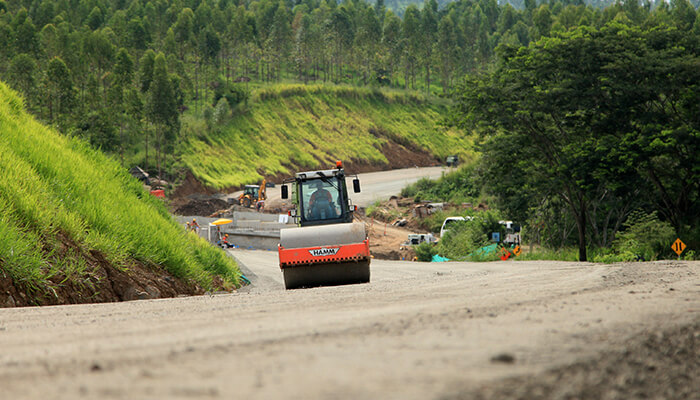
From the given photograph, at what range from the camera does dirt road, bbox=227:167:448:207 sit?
74500mm

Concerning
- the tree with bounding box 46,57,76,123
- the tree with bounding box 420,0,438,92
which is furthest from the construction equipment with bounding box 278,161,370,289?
the tree with bounding box 420,0,438,92

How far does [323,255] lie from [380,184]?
7257cm

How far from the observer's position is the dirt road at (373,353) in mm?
3475

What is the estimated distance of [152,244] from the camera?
48.1 feet

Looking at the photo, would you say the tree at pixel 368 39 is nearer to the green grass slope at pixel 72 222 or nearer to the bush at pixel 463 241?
the bush at pixel 463 241

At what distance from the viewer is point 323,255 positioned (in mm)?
14883

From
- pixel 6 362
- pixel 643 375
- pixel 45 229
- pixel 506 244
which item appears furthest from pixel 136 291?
pixel 506 244

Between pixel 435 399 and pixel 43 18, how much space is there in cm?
12006

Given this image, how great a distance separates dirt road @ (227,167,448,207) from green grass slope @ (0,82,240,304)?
49921 millimetres

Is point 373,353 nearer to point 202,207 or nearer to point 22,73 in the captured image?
point 202,207

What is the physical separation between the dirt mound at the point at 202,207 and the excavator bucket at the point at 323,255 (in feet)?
159

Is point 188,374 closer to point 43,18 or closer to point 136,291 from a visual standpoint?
point 136,291

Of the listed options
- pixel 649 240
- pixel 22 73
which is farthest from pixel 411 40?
pixel 649 240

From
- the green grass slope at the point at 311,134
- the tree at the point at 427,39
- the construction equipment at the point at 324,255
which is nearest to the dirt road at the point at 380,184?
the green grass slope at the point at 311,134
